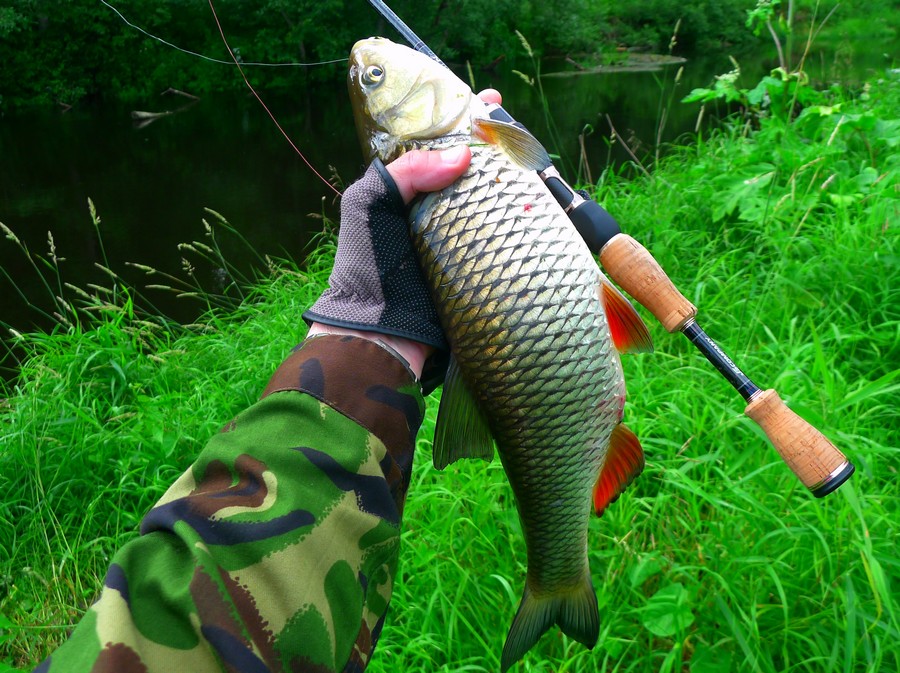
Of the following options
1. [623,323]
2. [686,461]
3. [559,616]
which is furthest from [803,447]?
[686,461]

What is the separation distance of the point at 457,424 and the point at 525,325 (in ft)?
0.82

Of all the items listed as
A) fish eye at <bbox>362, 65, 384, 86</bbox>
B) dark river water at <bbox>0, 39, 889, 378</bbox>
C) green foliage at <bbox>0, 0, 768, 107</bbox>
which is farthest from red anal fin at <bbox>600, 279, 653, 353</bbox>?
green foliage at <bbox>0, 0, 768, 107</bbox>

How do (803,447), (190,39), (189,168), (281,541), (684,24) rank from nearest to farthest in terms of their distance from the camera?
(281,541) → (803,447) → (189,168) → (190,39) → (684,24)

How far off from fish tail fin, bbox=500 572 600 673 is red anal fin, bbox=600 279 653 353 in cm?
53

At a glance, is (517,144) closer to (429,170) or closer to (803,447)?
(429,170)

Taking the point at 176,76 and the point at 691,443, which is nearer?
the point at 691,443

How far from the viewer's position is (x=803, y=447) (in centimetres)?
130

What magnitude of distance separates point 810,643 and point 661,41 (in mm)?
31064

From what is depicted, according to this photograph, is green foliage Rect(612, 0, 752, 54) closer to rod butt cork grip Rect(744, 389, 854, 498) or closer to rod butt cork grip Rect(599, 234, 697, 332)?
rod butt cork grip Rect(599, 234, 697, 332)

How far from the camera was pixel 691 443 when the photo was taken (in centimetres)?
241

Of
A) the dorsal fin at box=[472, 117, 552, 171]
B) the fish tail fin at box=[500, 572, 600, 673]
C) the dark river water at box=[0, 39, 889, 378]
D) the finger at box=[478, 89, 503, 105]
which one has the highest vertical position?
the finger at box=[478, 89, 503, 105]

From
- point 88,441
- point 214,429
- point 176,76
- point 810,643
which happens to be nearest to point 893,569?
point 810,643

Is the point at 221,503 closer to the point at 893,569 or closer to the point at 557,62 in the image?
the point at 893,569

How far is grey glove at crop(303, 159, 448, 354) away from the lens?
4.68ft
